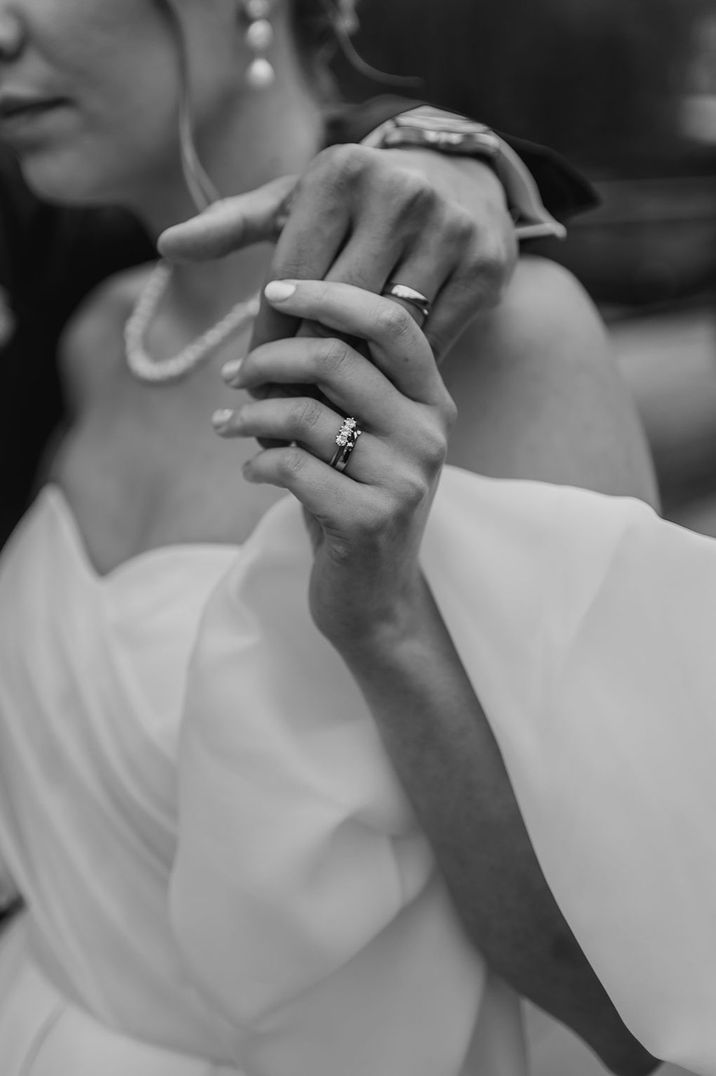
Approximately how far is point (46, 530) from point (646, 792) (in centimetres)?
71

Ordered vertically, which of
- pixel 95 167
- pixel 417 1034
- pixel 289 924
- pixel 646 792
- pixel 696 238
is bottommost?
pixel 696 238

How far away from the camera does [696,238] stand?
315 centimetres

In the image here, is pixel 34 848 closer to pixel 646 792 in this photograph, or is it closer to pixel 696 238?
pixel 646 792

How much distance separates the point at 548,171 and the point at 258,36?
0.31 metres

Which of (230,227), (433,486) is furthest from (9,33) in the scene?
(433,486)

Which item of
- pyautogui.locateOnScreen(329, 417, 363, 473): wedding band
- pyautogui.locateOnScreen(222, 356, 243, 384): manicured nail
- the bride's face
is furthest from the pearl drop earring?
pyautogui.locateOnScreen(329, 417, 363, 473): wedding band

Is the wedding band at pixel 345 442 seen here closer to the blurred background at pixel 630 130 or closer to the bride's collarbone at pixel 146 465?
the bride's collarbone at pixel 146 465

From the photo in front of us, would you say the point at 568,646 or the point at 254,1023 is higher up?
the point at 568,646

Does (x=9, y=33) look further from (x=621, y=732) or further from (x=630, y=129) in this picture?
(x=630, y=129)

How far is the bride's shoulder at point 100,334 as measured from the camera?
4.34 feet

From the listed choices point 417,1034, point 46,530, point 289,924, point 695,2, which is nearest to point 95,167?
point 46,530

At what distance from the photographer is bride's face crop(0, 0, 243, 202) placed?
0.96 meters

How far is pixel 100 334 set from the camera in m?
1.35

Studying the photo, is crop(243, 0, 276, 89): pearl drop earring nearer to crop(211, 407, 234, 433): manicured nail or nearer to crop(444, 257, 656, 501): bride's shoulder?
crop(444, 257, 656, 501): bride's shoulder
